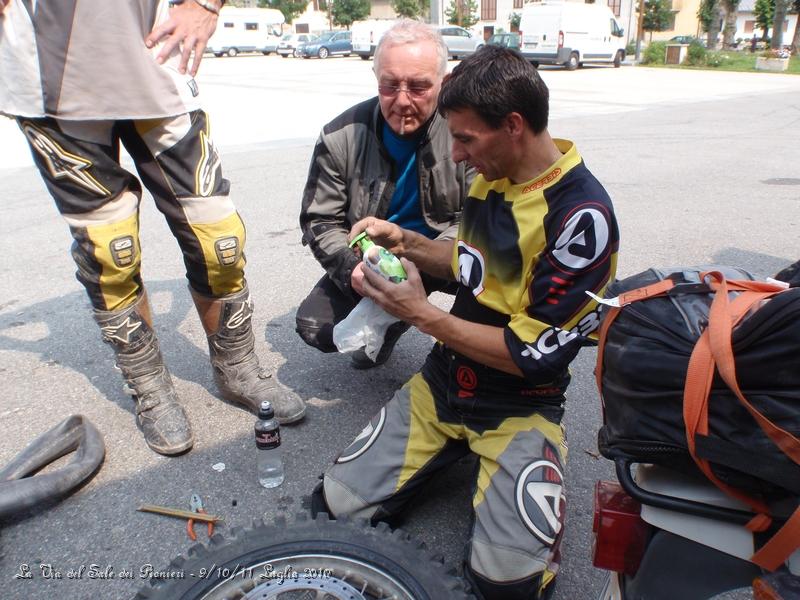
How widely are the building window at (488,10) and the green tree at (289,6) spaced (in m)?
16.6

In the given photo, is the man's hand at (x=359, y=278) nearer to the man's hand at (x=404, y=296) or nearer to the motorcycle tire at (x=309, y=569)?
the man's hand at (x=404, y=296)

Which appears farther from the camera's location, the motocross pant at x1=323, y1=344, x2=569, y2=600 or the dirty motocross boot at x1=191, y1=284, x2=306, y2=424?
the dirty motocross boot at x1=191, y1=284, x2=306, y2=424

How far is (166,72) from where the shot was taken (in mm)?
2502

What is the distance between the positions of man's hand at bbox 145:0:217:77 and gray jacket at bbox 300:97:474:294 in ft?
2.12

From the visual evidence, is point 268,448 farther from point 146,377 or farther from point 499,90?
point 499,90

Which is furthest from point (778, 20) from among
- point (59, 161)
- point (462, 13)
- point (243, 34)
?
point (59, 161)

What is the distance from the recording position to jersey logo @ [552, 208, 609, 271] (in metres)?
1.99

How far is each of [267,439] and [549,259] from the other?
123 centimetres

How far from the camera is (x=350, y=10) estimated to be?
192 feet

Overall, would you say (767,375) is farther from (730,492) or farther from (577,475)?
(577,475)

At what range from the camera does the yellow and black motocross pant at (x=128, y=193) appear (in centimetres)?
244

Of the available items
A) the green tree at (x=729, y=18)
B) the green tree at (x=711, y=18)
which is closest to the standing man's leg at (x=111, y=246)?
the green tree at (x=711, y=18)

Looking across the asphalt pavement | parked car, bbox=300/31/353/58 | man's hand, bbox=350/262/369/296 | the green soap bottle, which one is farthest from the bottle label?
parked car, bbox=300/31/353/58

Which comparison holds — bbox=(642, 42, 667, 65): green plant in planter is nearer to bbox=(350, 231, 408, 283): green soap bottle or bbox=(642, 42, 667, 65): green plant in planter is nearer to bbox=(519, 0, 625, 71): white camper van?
bbox=(519, 0, 625, 71): white camper van
